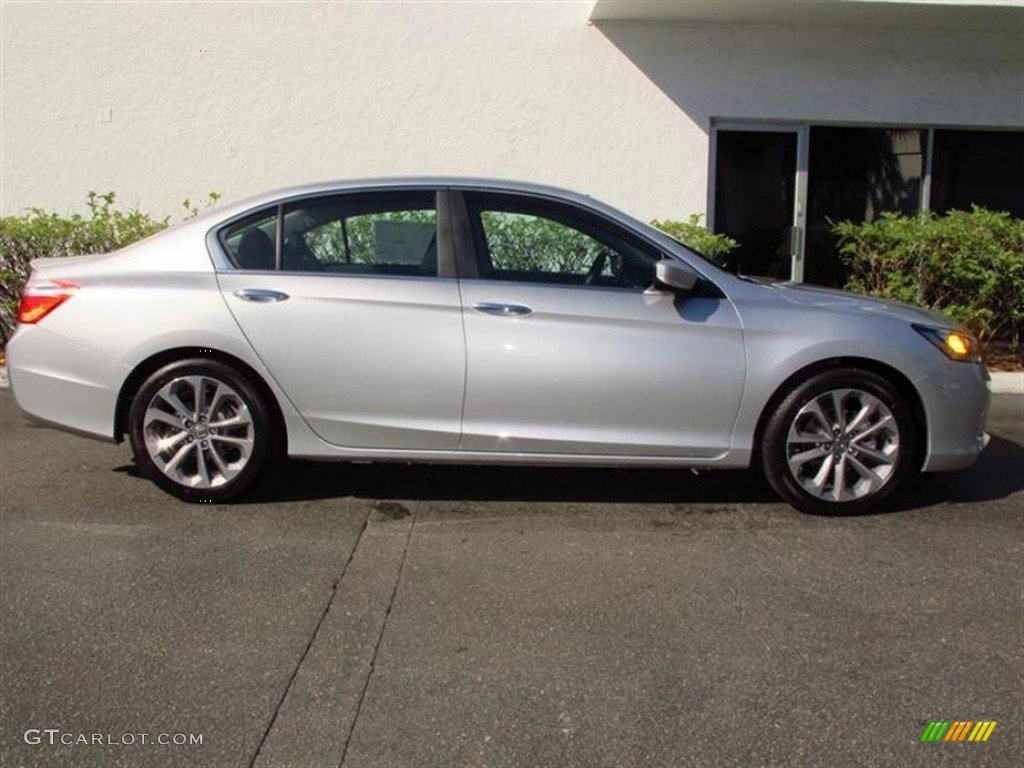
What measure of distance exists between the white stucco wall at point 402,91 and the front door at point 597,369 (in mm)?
5664

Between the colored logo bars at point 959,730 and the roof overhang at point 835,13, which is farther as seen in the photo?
the roof overhang at point 835,13

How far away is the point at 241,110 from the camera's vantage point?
32.3ft

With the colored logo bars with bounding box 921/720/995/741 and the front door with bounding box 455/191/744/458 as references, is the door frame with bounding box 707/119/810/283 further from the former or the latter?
the colored logo bars with bounding box 921/720/995/741

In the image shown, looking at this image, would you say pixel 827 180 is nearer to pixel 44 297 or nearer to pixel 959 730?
pixel 44 297

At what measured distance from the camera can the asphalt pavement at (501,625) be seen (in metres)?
2.80

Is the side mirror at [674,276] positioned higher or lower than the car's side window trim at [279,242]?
lower

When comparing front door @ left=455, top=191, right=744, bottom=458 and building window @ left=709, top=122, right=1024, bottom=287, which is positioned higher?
building window @ left=709, top=122, right=1024, bottom=287

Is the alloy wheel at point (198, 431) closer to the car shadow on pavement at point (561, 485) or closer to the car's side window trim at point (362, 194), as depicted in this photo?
the car shadow on pavement at point (561, 485)

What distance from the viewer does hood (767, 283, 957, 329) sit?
4.76m

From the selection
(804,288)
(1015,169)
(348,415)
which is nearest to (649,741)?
(348,415)

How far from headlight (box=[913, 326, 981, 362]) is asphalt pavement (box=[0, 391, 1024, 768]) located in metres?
0.82

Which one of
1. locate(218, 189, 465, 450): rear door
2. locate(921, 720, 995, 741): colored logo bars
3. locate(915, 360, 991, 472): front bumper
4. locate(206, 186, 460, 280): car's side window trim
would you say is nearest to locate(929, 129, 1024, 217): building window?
locate(915, 360, 991, 472): front bumper

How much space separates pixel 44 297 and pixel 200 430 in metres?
1.04

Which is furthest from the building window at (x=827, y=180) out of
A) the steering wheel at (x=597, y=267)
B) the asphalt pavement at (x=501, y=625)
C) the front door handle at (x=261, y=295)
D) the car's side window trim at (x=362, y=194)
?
the front door handle at (x=261, y=295)
